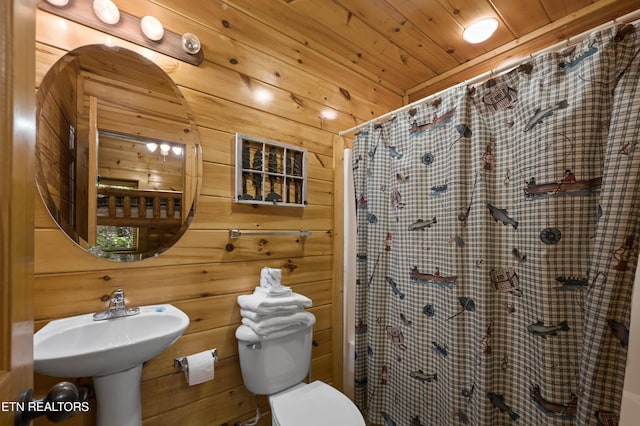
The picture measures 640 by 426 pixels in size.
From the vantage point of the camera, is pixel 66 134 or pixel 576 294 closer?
pixel 576 294

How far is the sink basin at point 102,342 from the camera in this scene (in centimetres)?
85

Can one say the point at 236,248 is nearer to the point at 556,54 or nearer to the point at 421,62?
the point at 556,54

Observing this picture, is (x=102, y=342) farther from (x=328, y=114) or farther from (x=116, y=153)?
(x=328, y=114)

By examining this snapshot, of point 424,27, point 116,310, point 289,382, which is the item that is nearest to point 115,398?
point 116,310

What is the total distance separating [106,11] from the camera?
1.13 metres

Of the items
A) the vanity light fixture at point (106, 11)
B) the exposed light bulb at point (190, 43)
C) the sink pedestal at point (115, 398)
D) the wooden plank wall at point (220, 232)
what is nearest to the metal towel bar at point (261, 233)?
the wooden plank wall at point (220, 232)

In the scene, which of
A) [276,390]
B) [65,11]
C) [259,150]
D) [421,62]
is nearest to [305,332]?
[276,390]

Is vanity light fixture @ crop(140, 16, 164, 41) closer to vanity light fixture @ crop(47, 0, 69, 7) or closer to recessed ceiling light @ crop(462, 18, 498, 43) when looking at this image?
vanity light fixture @ crop(47, 0, 69, 7)

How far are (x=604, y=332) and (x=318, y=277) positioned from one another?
1.30m

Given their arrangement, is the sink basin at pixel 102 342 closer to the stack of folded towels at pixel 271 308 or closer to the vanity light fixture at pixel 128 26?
the stack of folded towels at pixel 271 308

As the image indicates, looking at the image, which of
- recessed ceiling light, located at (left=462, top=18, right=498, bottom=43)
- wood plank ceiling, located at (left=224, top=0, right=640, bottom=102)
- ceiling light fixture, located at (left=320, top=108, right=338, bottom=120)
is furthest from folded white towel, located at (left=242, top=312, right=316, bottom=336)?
recessed ceiling light, located at (left=462, top=18, right=498, bottom=43)

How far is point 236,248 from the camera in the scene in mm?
1493

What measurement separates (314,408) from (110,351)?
866 mm

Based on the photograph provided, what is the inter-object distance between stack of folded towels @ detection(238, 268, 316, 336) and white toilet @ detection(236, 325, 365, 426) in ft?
0.12
